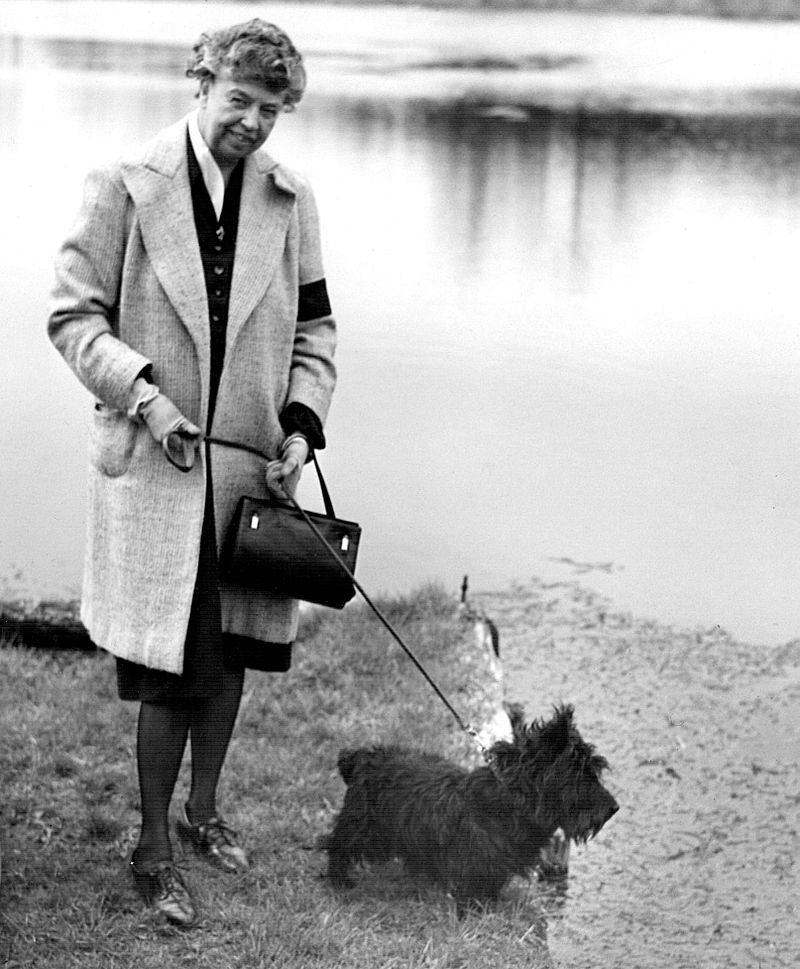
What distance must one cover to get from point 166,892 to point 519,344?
4.50m

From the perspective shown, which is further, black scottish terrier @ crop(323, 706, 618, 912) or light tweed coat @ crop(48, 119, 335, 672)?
black scottish terrier @ crop(323, 706, 618, 912)

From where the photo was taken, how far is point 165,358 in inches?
120

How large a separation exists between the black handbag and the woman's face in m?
0.60

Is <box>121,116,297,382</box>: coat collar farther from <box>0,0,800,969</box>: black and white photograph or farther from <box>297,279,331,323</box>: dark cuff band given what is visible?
<box>297,279,331,323</box>: dark cuff band

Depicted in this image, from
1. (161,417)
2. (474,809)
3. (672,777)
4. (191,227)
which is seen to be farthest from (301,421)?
(672,777)

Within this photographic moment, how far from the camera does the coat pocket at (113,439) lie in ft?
9.98

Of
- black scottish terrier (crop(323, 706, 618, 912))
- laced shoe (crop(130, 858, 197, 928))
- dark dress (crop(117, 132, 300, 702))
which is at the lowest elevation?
laced shoe (crop(130, 858, 197, 928))

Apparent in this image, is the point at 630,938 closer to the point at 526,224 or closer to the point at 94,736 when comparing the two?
the point at 94,736

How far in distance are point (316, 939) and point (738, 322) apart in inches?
174

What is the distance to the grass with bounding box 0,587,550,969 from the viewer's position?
304 centimetres

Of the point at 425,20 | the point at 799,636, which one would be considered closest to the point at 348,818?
the point at 799,636

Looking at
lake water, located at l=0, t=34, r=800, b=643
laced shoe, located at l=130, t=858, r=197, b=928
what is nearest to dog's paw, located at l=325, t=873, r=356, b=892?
laced shoe, located at l=130, t=858, r=197, b=928

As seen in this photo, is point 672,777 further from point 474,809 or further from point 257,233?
point 257,233

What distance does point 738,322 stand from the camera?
677 cm
